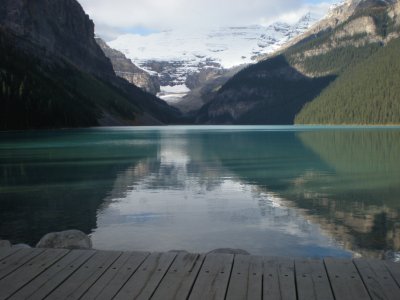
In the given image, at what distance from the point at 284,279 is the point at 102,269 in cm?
323

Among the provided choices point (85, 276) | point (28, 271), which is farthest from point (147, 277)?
point (28, 271)

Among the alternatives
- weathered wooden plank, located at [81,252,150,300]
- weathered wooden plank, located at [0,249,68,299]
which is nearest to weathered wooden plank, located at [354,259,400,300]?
weathered wooden plank, located at [81,252,150,300]

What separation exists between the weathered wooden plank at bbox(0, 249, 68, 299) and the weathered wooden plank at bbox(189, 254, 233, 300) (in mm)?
2847

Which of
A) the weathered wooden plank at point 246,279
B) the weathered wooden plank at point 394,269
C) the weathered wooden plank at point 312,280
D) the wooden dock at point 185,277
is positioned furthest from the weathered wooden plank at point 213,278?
the weathered wooden plank at point 394,269

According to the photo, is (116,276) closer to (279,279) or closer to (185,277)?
(185,277)

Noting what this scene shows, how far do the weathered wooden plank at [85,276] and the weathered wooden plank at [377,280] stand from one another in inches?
179

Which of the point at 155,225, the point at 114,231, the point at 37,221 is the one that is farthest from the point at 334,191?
→ the point at 37,221

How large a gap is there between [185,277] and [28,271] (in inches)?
111

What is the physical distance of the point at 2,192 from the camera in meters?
27.8

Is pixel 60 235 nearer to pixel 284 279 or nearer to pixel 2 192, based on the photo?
pixel 284 279

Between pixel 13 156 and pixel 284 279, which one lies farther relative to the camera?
pixel 13 156

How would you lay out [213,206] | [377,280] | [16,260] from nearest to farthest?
[377,280]
[16,260]
[213,206]

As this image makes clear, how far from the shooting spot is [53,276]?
8.38 metres

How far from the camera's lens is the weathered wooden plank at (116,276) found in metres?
7.59
